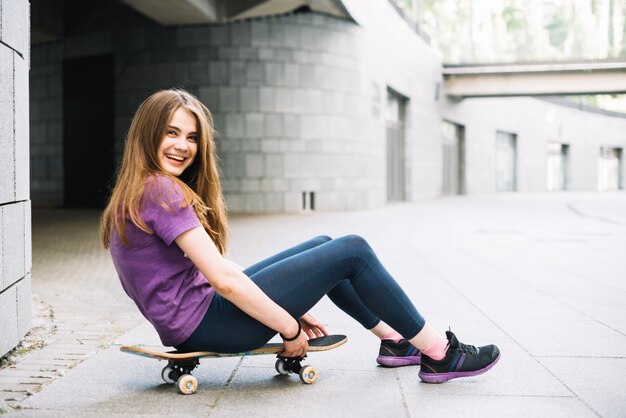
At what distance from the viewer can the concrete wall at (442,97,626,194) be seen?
3372 cm

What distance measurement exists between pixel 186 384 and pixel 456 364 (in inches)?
49.0

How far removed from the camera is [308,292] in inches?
114

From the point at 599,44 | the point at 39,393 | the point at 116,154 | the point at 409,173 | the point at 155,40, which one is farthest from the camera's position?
the point at 599,44

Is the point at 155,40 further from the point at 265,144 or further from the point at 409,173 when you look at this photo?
the point at 409,173

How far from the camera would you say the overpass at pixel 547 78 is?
25297 millimetres

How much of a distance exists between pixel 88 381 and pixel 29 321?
114cm

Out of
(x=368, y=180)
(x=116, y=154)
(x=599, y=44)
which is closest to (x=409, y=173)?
(x=368, y=180)

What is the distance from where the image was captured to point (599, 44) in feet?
140

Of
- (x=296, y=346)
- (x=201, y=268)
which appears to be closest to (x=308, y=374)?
(x=296, y=346)

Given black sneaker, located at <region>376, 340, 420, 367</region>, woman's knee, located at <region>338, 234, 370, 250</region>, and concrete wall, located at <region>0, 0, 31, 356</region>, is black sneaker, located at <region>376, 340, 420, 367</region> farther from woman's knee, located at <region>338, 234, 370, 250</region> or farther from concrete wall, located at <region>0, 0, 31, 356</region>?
concrete wall, located at <region>0, 0, 31, 356</region>

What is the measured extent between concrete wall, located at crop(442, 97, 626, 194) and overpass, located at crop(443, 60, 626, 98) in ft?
7.57

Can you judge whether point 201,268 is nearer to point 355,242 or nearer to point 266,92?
point 355,242

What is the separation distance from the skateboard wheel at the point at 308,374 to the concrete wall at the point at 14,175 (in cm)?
161

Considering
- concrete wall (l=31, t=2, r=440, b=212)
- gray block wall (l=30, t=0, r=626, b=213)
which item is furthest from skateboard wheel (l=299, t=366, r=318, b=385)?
gray block wall (l=30, t=0, r=626, b=213)
